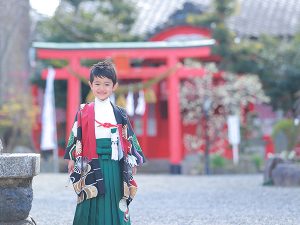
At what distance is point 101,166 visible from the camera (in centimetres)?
436

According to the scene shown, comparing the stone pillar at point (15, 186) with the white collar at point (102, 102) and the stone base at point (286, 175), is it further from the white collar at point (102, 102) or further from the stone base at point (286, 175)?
the stone base at point (286, 175)

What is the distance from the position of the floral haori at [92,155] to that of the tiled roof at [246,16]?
14.7 meters

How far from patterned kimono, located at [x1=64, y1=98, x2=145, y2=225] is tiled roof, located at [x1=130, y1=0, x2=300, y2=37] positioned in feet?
48.4

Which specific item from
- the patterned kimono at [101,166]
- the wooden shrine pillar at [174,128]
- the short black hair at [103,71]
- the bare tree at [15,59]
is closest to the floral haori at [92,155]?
the patterned kimono at [101,166]

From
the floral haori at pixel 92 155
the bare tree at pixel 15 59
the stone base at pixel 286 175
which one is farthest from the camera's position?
the bare tree at pixel 15 59

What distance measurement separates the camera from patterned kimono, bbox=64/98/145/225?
4.31 metres

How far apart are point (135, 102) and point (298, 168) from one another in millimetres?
9301

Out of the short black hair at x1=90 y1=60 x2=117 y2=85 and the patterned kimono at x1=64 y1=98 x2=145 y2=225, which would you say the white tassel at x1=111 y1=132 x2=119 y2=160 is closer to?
the patterned kimono at x1=64 y1=98 x2=145 y2=225

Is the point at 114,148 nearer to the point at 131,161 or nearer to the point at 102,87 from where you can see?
the point at 131,161

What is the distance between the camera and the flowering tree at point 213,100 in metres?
17.5

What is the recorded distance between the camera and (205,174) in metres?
16.1

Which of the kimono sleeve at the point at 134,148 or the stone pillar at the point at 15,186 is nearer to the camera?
the stone pillar at the point at 15,186

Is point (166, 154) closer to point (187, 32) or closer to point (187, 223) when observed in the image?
point (187, 32)

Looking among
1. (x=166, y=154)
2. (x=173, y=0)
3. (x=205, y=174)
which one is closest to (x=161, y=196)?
(x=205, y=174)
